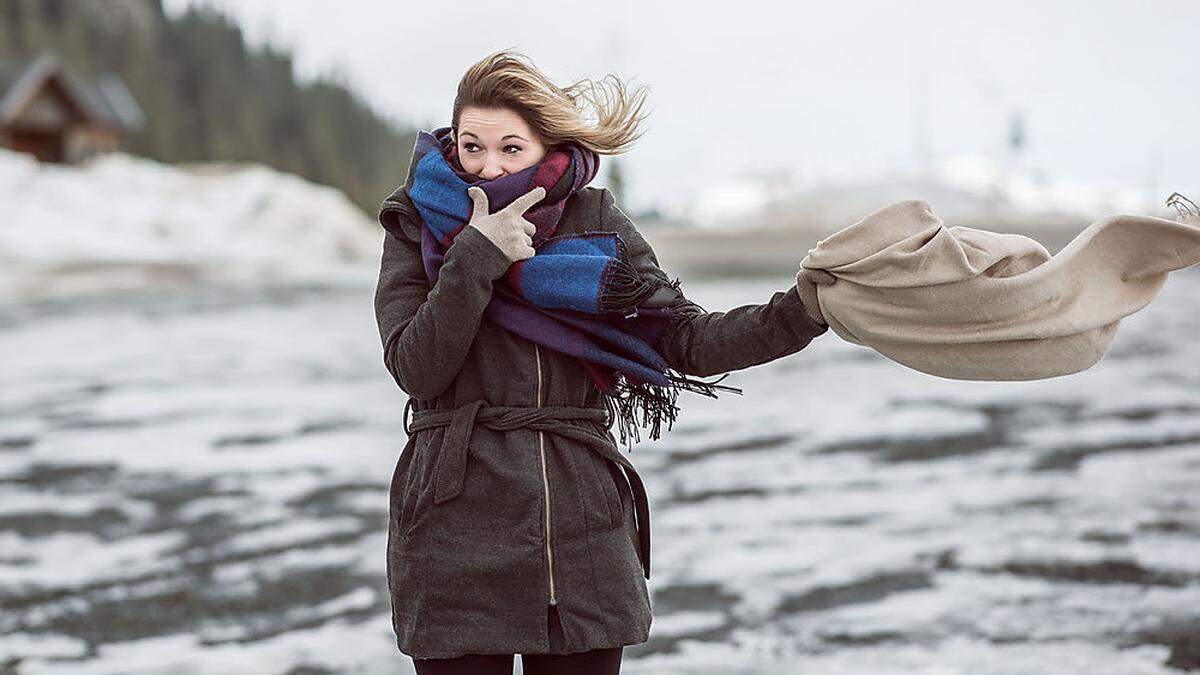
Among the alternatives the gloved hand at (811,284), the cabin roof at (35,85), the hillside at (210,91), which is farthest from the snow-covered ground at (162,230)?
the gloved hand at (811,284)

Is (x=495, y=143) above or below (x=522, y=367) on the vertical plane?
above

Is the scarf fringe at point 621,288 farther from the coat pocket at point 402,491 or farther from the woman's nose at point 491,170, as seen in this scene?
the coat pocket at point 402,491

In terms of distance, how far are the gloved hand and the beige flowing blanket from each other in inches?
0.4

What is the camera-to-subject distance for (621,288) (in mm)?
2318

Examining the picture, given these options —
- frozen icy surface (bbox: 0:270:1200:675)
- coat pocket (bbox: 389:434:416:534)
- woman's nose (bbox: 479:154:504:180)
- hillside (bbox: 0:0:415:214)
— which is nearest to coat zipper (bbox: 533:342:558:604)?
coat pocket (bbox: 389:434:416:534)

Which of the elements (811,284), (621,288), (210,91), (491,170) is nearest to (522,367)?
(621,288)

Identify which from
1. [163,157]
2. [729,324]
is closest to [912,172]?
[163,157]

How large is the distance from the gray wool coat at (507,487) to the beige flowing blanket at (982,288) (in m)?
0.11

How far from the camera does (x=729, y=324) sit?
234 centimetres

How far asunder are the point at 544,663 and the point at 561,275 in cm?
68

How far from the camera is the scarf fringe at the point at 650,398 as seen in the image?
2.48 m

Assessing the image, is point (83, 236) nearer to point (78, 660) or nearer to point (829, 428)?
point (829, 428)

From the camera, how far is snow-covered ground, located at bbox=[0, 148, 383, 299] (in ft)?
84.0

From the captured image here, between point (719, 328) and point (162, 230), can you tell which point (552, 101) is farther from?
point (162, 230)
